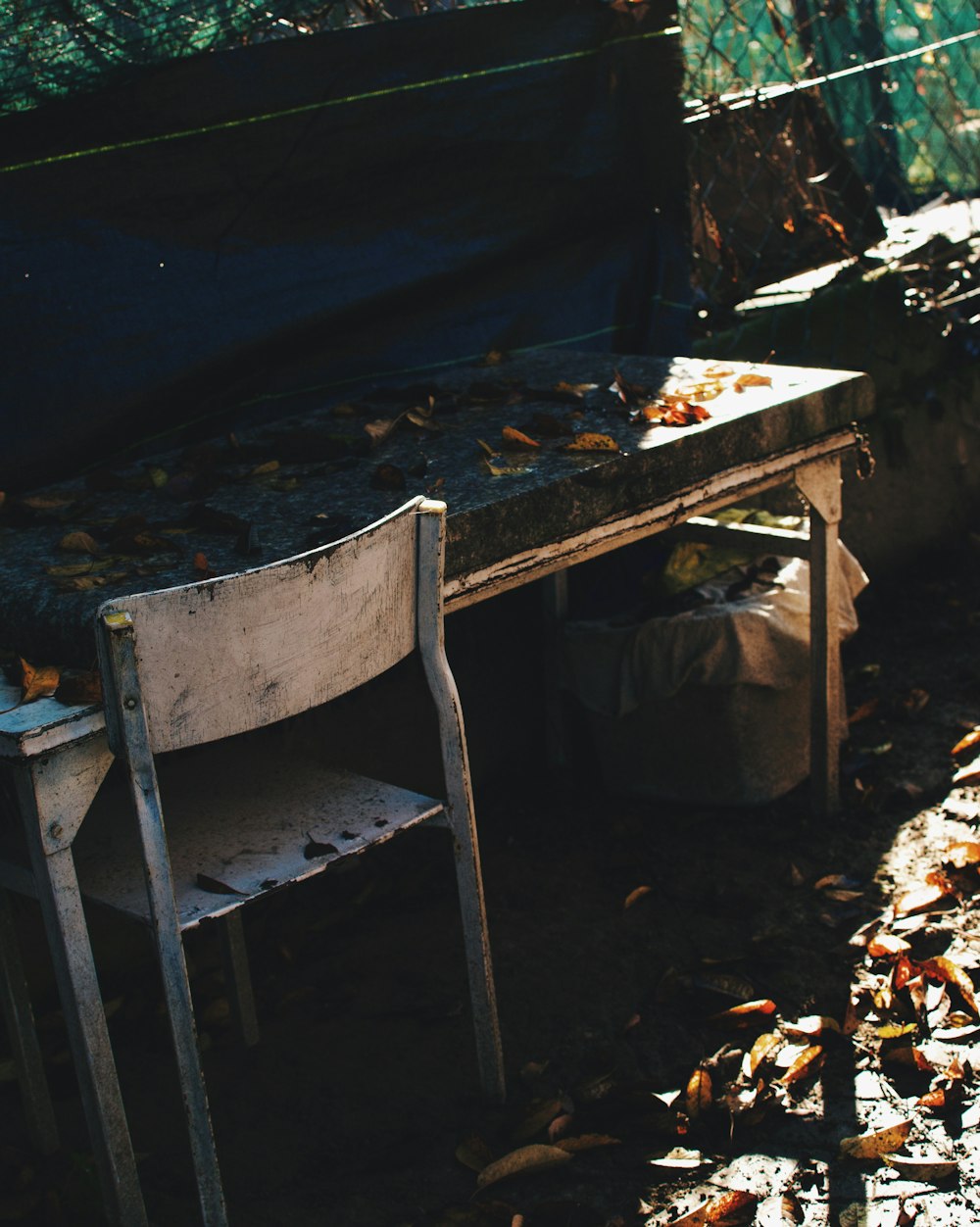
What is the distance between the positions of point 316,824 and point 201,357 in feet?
4.01

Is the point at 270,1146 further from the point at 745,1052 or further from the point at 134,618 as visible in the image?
the point at 134,618

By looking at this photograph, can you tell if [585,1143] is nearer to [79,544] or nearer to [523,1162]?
[523,1162]

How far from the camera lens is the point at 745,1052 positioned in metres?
2.54

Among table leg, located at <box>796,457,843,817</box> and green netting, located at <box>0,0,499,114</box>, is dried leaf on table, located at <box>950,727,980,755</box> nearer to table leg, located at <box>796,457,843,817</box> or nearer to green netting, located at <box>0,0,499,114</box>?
table leg, located at <box>796,457,843,817</box>

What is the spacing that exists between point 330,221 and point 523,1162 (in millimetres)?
2035

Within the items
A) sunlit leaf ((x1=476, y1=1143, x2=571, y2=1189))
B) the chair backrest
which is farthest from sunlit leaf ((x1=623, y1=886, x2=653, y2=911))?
the chair backrest

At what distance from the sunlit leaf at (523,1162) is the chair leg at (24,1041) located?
0.78m

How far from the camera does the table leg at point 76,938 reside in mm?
Result: 1804

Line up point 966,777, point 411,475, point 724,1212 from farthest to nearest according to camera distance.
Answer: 1. point 966,777
2. point 411,475
3. point 724,1212

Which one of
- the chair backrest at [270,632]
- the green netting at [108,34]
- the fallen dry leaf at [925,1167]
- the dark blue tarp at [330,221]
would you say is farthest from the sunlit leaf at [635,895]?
the green netting at [108,34]

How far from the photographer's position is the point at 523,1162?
2281 mm

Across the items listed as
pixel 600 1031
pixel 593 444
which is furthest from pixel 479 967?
pixel 593 444

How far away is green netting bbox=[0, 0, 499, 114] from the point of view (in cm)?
269

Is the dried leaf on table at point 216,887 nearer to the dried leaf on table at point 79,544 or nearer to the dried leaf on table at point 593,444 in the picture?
the dried leaf on table at point 79,544
